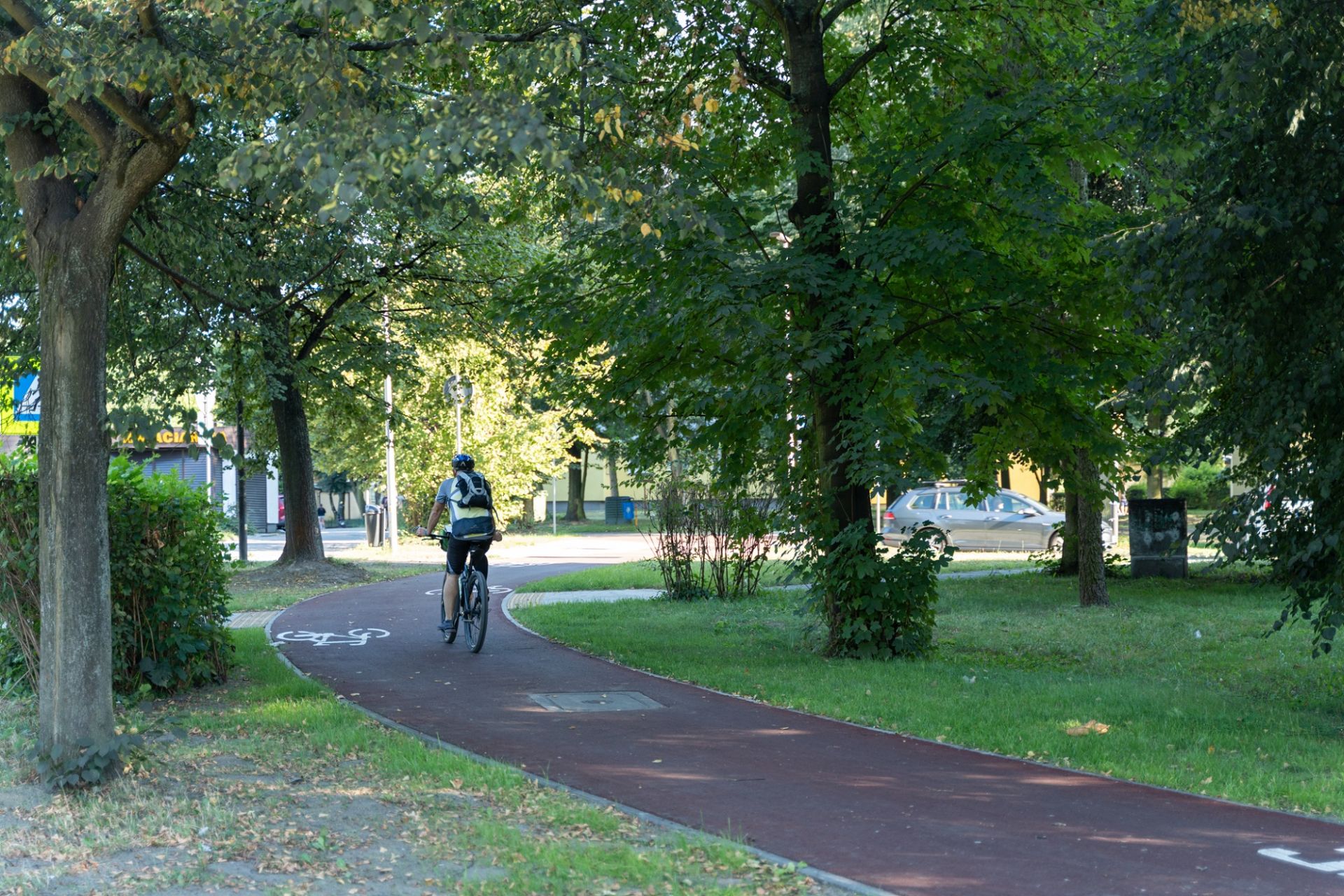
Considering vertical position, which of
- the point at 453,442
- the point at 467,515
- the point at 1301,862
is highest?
the point at 453,442

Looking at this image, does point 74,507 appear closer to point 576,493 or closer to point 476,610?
point 476,610

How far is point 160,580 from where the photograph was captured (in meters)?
10.0

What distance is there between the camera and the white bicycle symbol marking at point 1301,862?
5598 millimetres

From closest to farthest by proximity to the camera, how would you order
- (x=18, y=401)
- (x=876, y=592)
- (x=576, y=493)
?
(x=876, y=592) < (x=18, y=401) < (x=576, y=493)

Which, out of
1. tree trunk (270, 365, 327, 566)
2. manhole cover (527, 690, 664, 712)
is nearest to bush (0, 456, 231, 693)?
manhole cover (527, 690, 664, 712)

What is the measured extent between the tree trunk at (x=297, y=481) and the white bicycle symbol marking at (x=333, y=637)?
882 cm

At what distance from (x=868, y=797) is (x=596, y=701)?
359cm

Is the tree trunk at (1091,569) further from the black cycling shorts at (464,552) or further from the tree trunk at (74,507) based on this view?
the tree trunk at (74,507)

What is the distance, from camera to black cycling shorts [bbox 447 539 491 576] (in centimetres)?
1299

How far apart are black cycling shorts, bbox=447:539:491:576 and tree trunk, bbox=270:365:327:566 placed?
11.0 metres

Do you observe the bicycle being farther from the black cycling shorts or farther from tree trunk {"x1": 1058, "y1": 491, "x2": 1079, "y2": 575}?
tree trunk {"x1": 1058, "y1": 491, "x2": 1079, "y2": 575}

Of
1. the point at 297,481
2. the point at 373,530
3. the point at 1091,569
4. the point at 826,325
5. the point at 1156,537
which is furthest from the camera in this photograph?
the point at 373,530

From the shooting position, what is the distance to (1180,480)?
47.8 metres

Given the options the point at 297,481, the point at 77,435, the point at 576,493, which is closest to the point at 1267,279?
the point at 77,435
